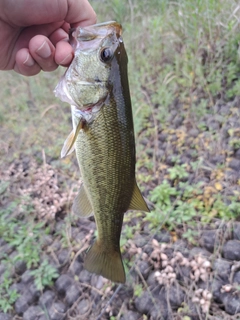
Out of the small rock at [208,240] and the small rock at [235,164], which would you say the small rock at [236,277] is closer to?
the small rock at [208,240]

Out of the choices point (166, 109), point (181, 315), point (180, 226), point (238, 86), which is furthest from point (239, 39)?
point (181, 315)

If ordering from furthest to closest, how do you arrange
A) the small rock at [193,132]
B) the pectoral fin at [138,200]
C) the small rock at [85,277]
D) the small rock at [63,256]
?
the small rock at [193,132]
the small rock at [63,256]
the small rock at [85,277]
the pectoral fin at [138,200]

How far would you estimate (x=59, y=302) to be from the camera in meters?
2.21

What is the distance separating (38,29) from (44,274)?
1.82m

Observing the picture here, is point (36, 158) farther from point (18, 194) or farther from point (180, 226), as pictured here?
point (180, 226)

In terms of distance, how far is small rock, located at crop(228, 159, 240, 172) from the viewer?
265 cm

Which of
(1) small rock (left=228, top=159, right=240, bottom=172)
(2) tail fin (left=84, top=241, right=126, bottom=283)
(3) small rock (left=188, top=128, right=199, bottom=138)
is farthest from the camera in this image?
(3) small rock (left=188, top=128, right=199, bottom=138)

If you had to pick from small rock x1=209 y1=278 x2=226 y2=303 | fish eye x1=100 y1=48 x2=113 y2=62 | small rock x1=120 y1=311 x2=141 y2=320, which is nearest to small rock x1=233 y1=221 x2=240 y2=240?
small rock x1=209 y1=278 x2=226 y2=303

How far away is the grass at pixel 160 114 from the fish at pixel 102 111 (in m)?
1.13

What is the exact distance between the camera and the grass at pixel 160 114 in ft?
8.07

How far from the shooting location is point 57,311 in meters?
2.15

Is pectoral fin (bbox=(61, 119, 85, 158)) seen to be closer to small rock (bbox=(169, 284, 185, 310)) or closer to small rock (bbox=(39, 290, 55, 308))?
small rock (bbox=(169, 284, 185, 310))

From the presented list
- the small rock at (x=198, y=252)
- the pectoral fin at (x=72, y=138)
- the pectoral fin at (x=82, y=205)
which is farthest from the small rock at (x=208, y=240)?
the pectoral fin at (x=72, y=138)

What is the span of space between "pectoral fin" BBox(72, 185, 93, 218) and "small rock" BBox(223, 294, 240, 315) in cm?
114
